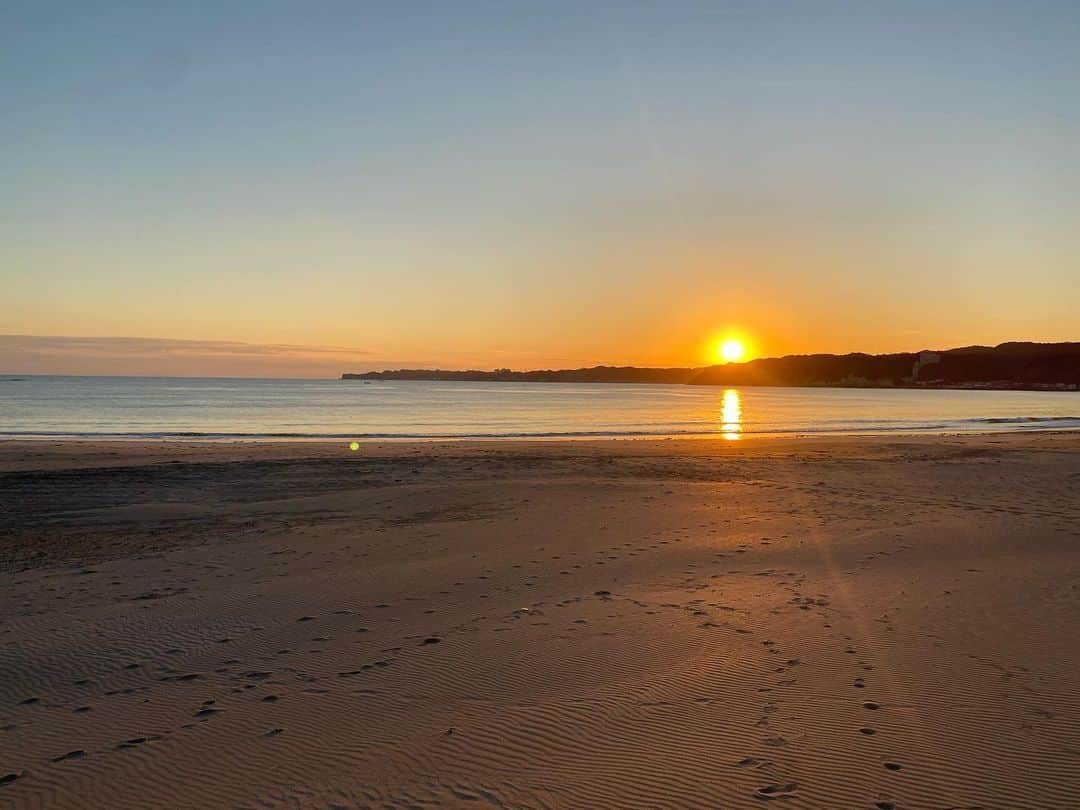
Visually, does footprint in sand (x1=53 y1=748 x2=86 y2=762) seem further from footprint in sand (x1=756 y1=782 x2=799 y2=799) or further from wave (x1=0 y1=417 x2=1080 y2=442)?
wave (x1=0 y1=417 x2=1080 y2=442)

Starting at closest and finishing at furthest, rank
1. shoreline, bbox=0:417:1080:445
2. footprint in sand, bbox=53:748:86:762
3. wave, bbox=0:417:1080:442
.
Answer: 1. footprint in sand, bbox=53:748:86:762
2. shoreline, bbox=0:417:1080:445
3. wave, bbox=0:417:1080:442

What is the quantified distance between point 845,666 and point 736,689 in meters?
1.14

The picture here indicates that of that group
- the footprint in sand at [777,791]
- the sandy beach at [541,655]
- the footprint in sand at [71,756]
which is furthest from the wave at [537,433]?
the footprint in sand at [777,791]

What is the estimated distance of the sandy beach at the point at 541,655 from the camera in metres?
4.90

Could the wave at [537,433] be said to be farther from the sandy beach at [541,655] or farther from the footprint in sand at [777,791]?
the footprint in sand at [777,791]

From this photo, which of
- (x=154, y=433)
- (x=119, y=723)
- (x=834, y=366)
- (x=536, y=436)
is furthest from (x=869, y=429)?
(x=834, y=366)

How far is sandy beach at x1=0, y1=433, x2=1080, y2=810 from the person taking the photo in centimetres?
490

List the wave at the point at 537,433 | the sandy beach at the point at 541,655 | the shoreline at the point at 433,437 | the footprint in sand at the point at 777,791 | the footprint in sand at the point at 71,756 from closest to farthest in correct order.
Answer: the footprint in sand at the point at 777,791, the sandy beach at the point at 541,655, the footprint in sand at the point at 71,756, the shoreline at the point at 433,437, the wave at the point at 537,433

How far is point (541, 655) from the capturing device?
706cm

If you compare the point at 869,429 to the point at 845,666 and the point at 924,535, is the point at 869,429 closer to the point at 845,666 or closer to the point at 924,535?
the point at 924,535

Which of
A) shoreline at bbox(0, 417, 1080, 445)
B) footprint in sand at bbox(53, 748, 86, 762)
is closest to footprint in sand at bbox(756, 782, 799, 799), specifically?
footprint in sand at bbox(53, 748, 86, 762)

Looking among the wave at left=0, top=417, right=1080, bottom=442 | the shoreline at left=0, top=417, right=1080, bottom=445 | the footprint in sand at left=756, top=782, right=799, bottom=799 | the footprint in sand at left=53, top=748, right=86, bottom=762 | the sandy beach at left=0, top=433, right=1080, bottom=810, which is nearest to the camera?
the footprint in sand at left=756, top=782, right=799, bottom=799

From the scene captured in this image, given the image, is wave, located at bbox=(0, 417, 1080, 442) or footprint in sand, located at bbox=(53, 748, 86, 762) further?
wave, located at bbox=(0, 417, 1080, 442)

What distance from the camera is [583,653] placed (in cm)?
708
